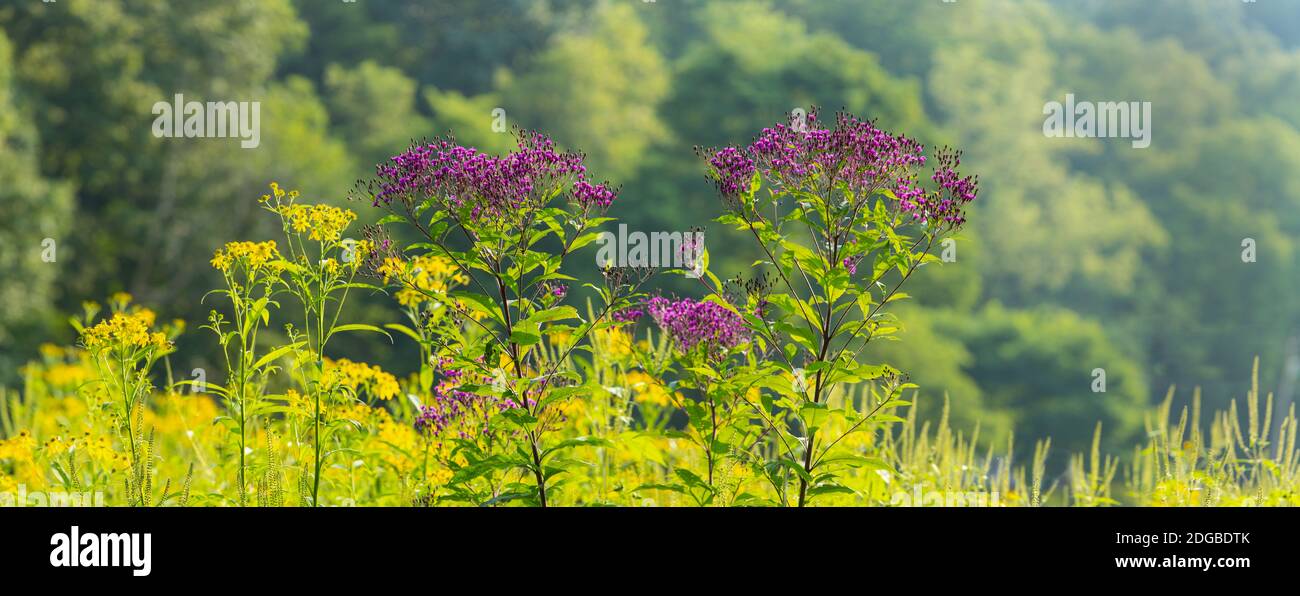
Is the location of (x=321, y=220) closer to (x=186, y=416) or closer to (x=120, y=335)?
(x=120, y=335)

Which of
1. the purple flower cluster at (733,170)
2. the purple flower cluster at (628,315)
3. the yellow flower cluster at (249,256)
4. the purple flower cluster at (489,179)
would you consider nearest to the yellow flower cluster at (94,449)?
the yellow flower cluster at (249,256)

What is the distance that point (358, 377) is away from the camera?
3.62m

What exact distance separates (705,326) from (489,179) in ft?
2.18

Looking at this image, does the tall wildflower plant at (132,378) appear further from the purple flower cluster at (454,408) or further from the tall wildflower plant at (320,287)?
the purple flower cluster at (454,408)

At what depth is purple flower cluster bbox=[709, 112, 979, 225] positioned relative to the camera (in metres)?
2.95

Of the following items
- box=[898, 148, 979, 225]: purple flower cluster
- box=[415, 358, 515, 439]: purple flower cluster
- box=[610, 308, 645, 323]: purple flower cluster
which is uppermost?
box=[898, 148, 979, 225]: purple flower cluster

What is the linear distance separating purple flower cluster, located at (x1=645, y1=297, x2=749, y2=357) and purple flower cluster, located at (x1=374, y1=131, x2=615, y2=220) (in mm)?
360

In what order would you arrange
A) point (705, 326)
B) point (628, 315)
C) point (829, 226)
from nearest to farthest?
point (829, 226)
point (705, 326)
point (628, 315)

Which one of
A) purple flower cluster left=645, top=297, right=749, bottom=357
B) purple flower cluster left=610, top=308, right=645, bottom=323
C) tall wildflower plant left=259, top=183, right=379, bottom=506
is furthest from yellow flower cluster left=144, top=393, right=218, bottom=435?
purple flower cluster left=645, top=297, right=749, bottom=357

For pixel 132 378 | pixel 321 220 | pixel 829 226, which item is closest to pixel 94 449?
pixel 132 378

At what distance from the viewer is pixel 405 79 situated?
32.1 m

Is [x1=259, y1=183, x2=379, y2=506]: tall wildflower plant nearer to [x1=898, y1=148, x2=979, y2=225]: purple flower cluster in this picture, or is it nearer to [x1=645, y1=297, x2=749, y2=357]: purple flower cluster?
[x1=645, y1=297, x2=749, y2=357]: purple flower cluster
